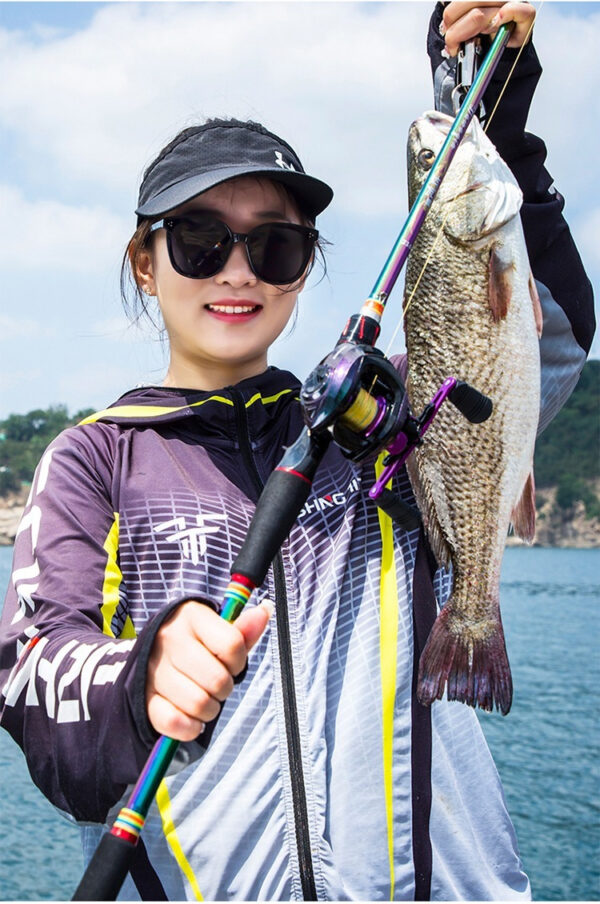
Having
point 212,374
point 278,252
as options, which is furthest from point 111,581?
point 278,252

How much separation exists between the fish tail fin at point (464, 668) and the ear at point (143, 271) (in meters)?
1.10

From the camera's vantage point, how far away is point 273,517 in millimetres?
1339

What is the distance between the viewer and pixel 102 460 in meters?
1.93

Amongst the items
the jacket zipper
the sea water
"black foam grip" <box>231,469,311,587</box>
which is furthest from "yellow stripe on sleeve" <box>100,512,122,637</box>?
the sea water

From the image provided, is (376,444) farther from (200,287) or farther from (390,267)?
(200,287)

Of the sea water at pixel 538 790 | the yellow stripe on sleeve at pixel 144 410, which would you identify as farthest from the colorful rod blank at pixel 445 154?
the sea water at pixel 538 790

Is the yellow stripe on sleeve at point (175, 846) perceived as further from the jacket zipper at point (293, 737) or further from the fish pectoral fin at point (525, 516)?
the fish pectoral fin at point (525, 516)

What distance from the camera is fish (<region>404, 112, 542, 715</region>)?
2.01 m

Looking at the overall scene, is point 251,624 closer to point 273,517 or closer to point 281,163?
point 273,517

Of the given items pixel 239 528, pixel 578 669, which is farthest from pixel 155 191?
pixel 578 669

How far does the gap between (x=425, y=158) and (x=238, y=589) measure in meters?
1.42

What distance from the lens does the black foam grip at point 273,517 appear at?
1283 mm

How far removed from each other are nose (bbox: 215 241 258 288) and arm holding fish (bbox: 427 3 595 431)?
616mm

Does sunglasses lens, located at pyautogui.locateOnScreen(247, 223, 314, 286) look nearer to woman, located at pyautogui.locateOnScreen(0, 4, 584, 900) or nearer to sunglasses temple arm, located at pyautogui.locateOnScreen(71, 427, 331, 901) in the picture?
woman, located at pyautogui.locateOnScreen(0, 4, 584, 900)
